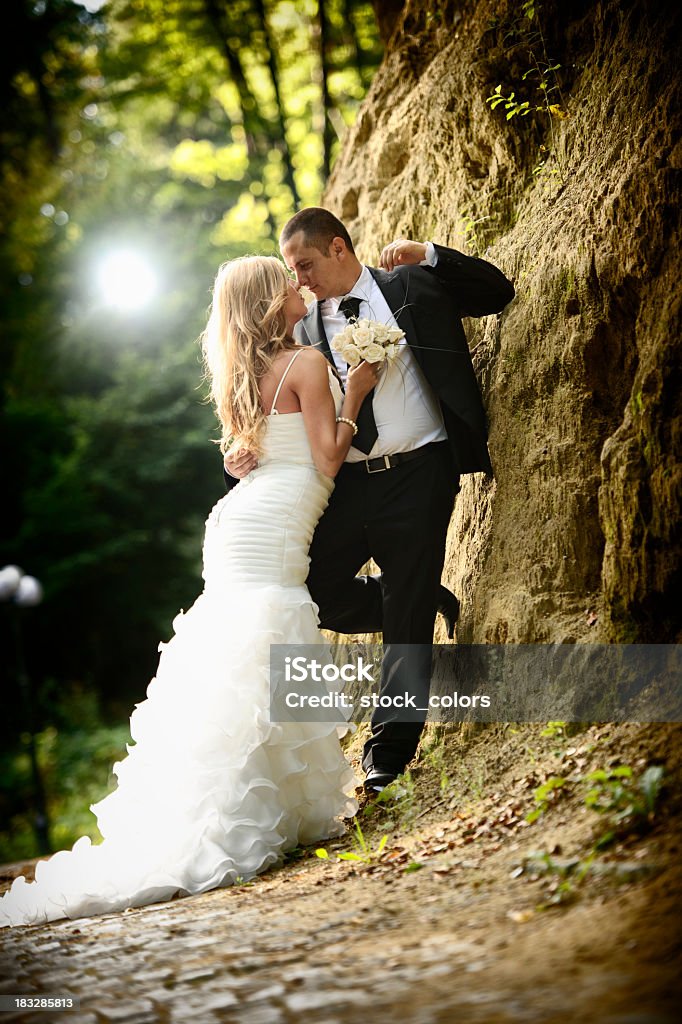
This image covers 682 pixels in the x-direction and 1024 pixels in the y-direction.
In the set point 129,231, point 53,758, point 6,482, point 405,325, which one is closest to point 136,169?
point 129,231

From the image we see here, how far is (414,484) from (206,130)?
2040 cm

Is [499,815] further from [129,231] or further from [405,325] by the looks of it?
[129,231]

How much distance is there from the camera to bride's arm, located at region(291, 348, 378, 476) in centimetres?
457

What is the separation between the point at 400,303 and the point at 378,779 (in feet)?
8.08

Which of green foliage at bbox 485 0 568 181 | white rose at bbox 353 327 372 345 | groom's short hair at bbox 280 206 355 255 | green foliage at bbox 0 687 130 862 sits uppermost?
green foliage at bbox 485 0 568 181

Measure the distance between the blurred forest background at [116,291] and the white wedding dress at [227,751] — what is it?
36.1 ft

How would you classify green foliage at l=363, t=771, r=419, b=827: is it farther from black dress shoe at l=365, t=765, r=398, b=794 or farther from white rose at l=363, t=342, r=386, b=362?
white rose at l=363, t=342, r=386, b=362

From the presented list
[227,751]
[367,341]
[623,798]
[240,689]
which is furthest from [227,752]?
[367,341]

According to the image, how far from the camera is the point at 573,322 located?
14.7ft

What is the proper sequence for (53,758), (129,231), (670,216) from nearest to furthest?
(670,216), (53,758), (129,231)

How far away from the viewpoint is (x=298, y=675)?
446 centimetres

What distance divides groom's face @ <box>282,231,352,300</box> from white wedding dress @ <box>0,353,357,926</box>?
632mm

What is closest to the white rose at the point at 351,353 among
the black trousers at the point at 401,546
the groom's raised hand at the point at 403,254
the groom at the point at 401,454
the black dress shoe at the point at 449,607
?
the groom at the point at 401,454

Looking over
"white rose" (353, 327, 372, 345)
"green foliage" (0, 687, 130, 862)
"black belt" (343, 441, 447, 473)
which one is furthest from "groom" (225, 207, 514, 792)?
"green foliage" (0, 687, 130, 862)
